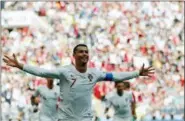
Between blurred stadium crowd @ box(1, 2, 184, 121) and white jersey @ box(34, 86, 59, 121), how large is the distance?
6.22 meters

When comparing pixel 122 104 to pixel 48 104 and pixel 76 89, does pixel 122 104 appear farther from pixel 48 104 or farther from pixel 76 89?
pixel 76 89

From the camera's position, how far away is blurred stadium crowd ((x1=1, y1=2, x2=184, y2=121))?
18.4 metres

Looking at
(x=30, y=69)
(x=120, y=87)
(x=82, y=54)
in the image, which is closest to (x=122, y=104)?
(x=120, y=87)

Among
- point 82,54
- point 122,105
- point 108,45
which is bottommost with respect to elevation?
point 122,105

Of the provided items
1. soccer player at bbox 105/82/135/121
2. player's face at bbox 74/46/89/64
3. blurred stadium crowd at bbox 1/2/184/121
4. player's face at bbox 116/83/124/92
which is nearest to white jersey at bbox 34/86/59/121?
soccer player at bbox 105/82/135/121

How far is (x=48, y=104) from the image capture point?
11578mm

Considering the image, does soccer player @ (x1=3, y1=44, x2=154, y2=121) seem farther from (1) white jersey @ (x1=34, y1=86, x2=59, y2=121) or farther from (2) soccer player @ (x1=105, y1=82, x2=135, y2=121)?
(1) white jersey @ (x1=34, y1=86, x2=59, y2=121)

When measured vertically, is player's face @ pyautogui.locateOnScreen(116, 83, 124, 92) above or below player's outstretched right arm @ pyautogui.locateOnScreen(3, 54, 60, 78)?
below

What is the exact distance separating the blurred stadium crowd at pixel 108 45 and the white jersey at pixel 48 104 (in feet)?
20.4

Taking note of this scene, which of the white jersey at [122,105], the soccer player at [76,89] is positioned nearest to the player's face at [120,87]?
the white jersey at [122,105]

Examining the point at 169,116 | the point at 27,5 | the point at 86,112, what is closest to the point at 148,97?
the point at 169,116

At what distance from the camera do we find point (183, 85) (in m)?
19.4

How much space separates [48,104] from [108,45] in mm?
8727

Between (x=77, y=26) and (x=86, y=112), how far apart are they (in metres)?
13.6
